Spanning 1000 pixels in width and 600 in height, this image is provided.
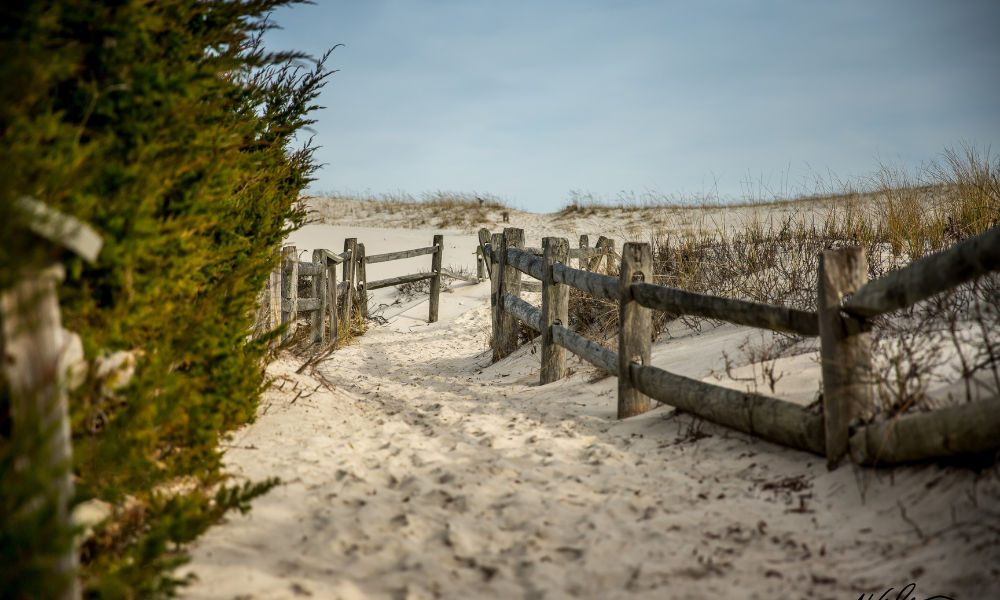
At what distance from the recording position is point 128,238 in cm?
203

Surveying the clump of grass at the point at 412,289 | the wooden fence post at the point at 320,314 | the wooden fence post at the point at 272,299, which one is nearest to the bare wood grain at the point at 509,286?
the wooden fence post at the point at 272,299

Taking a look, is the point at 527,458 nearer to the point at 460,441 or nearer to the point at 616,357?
the point at 460,441

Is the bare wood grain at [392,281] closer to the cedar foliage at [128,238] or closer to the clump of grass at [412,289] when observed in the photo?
the clump of grass at [412,289]

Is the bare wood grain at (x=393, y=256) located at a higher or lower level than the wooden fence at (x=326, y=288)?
higher

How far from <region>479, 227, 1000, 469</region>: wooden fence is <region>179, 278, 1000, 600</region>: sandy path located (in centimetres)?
13

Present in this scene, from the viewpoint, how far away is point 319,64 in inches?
174

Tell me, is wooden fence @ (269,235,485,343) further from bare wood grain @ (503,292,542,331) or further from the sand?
bare wood grain @ (503,292,542,331)

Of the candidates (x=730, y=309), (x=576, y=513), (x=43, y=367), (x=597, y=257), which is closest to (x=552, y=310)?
(x=730, y=309)

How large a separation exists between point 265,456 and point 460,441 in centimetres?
122

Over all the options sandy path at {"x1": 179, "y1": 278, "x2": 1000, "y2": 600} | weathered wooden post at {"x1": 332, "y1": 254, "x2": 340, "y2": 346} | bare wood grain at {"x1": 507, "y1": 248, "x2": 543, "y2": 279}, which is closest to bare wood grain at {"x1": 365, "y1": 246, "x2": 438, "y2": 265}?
weathered wooden post at {"x1": 332, "y1": 254, "x2": 340, "y2": 346}

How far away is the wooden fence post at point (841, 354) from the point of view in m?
2.73

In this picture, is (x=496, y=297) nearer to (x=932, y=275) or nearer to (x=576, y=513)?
(x=576, y=513)

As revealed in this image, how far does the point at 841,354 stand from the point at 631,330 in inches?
69.3

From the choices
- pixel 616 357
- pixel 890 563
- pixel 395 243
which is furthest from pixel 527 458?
pixel 395 243
